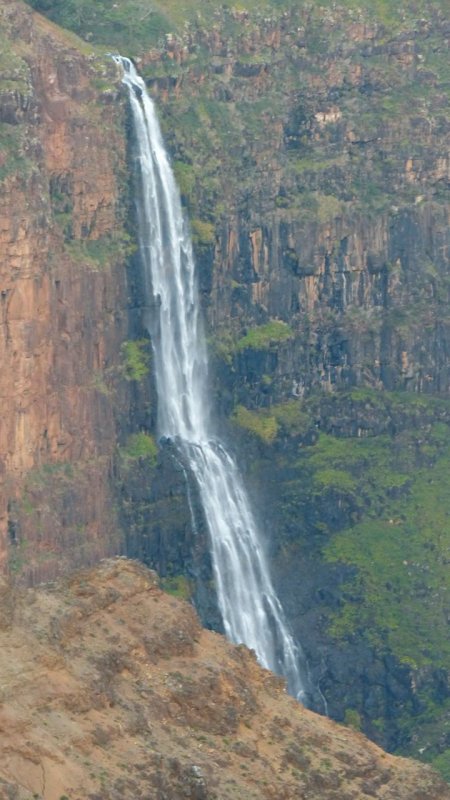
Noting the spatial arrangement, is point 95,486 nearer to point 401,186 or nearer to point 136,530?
point 136,530

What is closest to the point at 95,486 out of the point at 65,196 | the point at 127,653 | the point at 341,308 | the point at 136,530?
the point at 136,530

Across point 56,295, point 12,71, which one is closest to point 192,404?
point 56,295

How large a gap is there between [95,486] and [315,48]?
1601 cm

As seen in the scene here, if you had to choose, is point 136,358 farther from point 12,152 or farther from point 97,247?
point 12,152

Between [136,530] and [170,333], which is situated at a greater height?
[170,333]

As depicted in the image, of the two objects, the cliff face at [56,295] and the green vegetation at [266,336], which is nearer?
the cliff face at [56,295]

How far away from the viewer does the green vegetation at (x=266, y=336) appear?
70875 millimetres

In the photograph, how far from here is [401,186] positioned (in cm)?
7462

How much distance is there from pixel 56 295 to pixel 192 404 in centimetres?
785

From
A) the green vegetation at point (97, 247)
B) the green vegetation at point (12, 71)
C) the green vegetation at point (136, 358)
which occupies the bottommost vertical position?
the green vegetation at point (136, 358)

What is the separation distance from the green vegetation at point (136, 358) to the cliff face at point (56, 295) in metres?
0.49

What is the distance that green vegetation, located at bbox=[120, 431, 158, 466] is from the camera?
6619 centimetres

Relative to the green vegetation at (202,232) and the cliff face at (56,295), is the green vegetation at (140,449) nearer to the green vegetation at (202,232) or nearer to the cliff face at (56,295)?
the cliff face at (56,295)

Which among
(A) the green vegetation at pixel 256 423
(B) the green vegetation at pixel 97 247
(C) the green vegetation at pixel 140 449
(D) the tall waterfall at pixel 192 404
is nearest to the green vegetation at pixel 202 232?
(D) the tall waterfall at pixel 192 404
